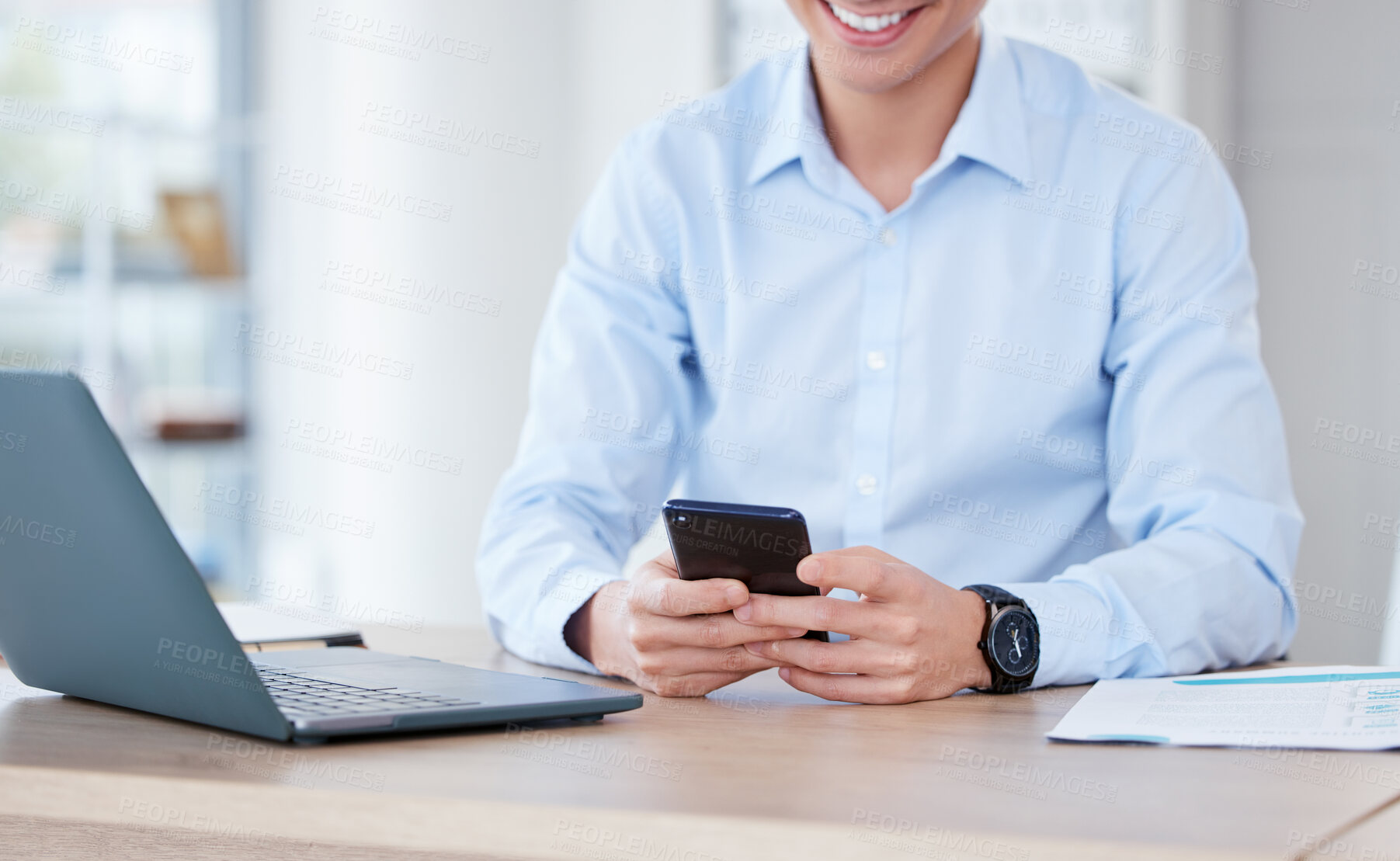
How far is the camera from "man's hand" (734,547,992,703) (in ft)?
3.01

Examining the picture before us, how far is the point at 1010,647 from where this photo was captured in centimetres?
99

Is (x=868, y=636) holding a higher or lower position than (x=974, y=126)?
lower

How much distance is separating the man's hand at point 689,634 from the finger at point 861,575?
0.05 m

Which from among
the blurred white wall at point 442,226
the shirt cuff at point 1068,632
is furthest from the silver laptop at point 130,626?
the blurred white wall at point 442,226

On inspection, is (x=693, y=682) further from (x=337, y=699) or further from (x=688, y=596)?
(x=337, y=699)

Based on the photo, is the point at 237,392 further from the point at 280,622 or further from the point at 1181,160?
the point at 1181,160

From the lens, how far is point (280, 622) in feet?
4.18

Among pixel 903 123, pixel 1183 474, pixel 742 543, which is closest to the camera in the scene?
pixel 742 543

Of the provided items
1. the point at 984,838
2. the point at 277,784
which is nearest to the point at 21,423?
the point at 277,784

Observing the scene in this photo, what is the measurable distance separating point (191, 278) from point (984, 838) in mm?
3626

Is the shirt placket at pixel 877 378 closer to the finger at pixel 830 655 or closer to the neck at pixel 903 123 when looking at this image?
the neck at pixel 903 123

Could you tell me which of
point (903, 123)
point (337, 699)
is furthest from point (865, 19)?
point (337, 699)

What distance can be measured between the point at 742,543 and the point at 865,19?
0.76m

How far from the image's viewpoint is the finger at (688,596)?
920 mm
